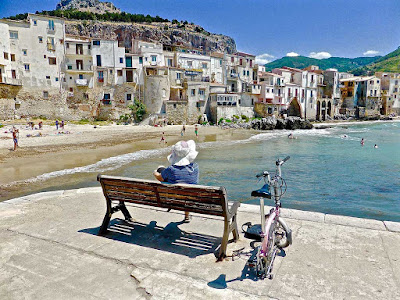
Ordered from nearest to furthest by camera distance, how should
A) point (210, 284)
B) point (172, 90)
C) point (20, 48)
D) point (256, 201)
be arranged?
point (210, 284) → point (256, 201) → point (20, 48) → point (172, 90)

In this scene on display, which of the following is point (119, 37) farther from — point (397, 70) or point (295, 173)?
point (397, 70)

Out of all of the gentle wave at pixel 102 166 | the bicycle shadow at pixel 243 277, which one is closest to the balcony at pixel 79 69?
the gentle wave at pixel 102 166

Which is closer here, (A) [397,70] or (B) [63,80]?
(B) [63,80]

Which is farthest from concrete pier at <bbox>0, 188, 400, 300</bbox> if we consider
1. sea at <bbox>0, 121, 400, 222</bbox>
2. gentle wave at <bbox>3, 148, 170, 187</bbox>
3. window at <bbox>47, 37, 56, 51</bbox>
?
window at <bbox>47, 37, 56, 51</bbox>

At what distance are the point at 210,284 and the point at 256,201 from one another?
23.2 feet

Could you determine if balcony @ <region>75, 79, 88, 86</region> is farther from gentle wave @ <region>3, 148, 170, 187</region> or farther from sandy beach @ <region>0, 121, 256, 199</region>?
gentle wave @ <region>3, 148, 170, 187</region>

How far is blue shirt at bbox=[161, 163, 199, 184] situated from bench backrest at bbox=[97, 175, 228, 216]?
560mm

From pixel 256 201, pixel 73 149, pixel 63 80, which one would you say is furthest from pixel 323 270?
pixel 63 80

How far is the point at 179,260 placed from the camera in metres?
4.05

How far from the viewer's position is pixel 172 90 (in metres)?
54.5

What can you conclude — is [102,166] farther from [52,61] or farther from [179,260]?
[52,61]

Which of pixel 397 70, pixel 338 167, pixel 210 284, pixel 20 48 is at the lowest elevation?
pixel 338 167

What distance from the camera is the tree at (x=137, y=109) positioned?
165ft

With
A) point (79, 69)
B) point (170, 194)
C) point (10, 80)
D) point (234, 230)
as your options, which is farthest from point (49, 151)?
point (79, 69)
